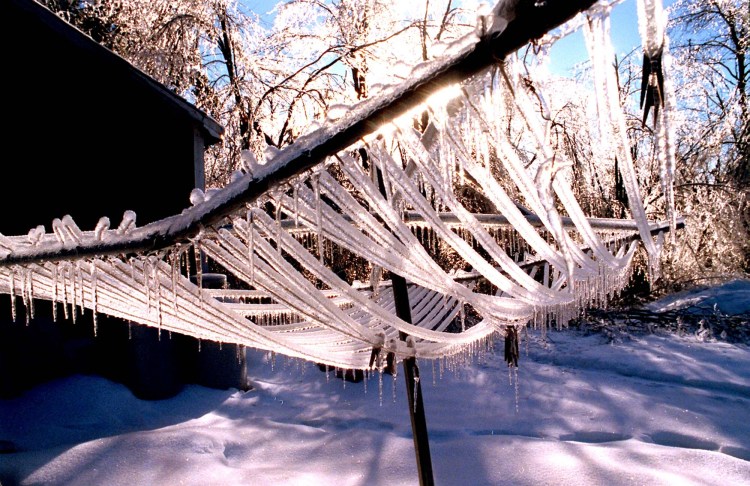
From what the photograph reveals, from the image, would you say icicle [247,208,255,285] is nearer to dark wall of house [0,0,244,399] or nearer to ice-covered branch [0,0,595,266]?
ice-covered branch [0,0,595,266]

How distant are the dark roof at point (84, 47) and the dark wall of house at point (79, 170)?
0.04ft

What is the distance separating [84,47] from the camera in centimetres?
454

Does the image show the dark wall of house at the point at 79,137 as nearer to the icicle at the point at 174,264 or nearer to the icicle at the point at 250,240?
the icicle at the point at 174,264

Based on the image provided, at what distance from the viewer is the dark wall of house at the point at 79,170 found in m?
4.40

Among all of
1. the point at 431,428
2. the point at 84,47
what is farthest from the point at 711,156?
the point at 84,47

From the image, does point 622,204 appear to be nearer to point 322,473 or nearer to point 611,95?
point 322,473

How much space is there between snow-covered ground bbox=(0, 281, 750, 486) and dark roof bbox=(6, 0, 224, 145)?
293cm

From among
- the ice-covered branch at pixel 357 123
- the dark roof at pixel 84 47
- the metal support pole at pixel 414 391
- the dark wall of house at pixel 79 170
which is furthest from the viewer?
the dark wall of house at pixel 79 170

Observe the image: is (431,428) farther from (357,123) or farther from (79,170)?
(79,170)

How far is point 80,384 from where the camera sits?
4.52 m

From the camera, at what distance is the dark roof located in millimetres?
4297

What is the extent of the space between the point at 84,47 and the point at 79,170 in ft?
3.90

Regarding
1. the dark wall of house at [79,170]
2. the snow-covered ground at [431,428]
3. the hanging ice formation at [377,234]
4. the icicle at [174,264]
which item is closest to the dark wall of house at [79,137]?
the dark wall of house at [79,170]

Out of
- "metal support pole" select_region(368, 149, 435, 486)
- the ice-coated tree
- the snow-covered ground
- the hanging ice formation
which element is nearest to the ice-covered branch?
the hanging ice formation
